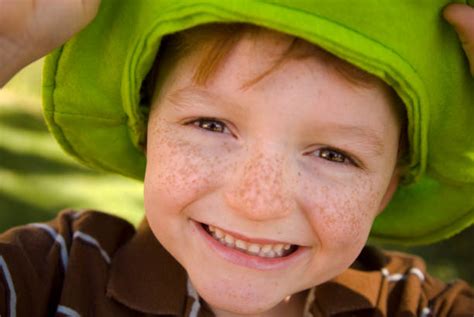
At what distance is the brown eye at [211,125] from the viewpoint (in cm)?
160

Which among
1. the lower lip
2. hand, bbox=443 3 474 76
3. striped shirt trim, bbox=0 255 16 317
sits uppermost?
hand, bbox=443 3 474 76

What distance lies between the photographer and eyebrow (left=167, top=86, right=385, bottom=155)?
5.04 feet

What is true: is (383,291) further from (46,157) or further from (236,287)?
(46,157)

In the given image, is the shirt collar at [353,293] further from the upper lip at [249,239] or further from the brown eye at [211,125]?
the brown eye at [211,125]

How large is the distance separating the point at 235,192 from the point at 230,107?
15cm

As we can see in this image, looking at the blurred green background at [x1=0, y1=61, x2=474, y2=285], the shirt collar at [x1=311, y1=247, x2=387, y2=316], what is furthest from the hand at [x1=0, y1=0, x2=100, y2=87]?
the blurred green background at [x1=0, y1=61, x2=474, y2=285]

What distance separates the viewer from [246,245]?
5.34 ft

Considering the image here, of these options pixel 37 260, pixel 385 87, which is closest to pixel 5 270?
pixel 37 260

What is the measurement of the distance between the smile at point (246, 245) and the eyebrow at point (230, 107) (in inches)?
9.1

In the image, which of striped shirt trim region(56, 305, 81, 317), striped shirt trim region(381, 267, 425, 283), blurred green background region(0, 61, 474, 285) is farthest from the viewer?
blurred green background region(0, 61, 474, 285)

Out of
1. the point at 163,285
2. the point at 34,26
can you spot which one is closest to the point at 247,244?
the point at 163,285

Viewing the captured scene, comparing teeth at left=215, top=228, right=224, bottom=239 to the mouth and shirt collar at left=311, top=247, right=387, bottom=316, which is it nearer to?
the mouth

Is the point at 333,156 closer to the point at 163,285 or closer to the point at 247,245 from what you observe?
the point at 247,245

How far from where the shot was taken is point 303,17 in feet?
4.69
